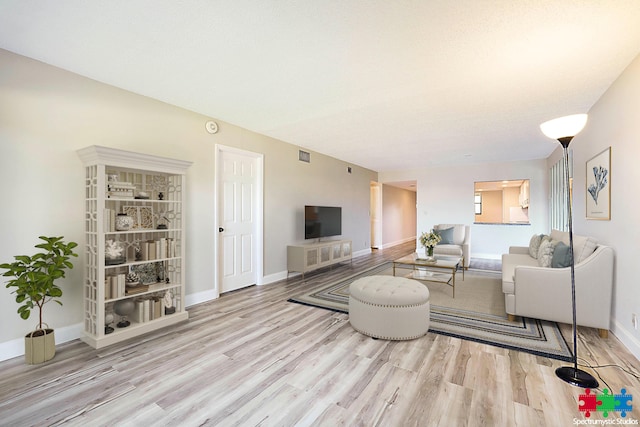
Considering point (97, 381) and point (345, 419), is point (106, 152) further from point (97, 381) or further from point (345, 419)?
point (345, 419)

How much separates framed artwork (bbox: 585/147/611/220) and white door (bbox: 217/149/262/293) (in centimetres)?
418

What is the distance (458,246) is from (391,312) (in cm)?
385

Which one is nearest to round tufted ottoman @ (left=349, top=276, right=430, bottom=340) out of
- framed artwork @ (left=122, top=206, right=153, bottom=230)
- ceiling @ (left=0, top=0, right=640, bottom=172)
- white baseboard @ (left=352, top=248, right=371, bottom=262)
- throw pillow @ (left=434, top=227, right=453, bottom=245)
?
ceiling @ (left=0, top=0, right=640, bottom=172)

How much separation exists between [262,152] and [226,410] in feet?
11.8

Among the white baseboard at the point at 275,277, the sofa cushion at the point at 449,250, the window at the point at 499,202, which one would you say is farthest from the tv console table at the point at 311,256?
the window at the point at 499,202

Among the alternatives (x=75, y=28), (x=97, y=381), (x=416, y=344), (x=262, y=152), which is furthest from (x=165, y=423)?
(x=262, y=152)

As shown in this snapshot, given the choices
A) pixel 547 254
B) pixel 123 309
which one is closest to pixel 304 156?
pixel 123 309

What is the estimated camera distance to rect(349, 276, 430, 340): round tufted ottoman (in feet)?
8.32

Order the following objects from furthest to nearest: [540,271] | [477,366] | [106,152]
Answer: [540,271], [106,152], [477,366]

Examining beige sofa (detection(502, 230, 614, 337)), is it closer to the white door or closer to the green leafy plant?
the white door

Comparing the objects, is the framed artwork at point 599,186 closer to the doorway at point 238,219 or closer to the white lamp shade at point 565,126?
the white lamp shade at point 565,126

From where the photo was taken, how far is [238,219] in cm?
425

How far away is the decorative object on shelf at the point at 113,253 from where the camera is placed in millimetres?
2580

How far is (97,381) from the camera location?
1.97 meters
